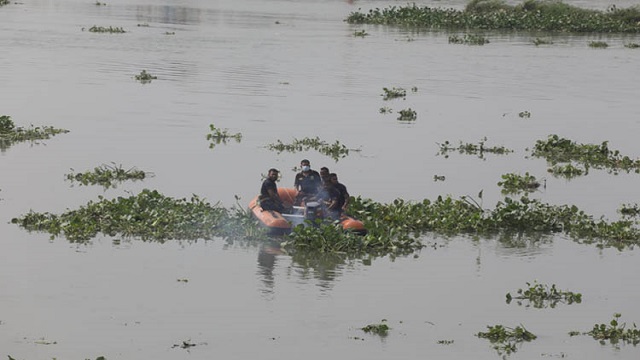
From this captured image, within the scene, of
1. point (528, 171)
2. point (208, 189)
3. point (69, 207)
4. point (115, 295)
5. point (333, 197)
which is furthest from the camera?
point (528, 171)

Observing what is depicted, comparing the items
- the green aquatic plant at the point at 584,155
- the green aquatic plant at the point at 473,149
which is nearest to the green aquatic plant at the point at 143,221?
the green aquatic plant at the point at 473,149

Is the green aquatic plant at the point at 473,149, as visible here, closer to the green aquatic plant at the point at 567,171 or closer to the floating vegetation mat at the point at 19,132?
the green aquatic plant at the point at 567,171

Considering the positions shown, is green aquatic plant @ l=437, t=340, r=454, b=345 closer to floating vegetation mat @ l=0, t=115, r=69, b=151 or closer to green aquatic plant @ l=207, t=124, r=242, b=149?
green aquatic plant @ l=207, t=124, r=242, b=149

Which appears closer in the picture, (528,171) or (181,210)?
(181,210)

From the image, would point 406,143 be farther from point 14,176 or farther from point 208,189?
point 14,176

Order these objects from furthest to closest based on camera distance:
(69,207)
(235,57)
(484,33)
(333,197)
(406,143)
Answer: (484,33) < (235,57) < (406,143) < (69,207) < (333,197)

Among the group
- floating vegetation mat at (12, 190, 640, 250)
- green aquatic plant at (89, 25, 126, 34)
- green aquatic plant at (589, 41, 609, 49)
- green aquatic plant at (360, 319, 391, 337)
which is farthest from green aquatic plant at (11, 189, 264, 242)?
green aquatic plant at (589, 41, 609, 49)

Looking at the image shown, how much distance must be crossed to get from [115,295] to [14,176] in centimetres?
1045

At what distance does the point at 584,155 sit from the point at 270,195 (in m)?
13.0

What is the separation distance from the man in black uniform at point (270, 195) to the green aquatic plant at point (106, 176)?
5.97 m

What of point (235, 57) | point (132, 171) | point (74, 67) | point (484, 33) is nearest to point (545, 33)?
point (484, 33)

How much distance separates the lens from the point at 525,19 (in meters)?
82.2

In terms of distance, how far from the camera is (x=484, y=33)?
78750mm

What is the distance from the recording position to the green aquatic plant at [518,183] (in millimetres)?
30222
